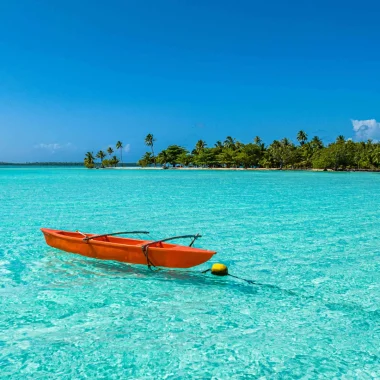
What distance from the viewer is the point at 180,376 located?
229 inches

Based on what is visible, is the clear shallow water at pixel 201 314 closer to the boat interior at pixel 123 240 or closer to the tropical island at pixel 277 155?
the boat interior at pixel 123 240

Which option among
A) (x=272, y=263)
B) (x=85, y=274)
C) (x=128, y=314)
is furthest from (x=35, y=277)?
(x=272, y=263)

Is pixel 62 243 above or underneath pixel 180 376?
above

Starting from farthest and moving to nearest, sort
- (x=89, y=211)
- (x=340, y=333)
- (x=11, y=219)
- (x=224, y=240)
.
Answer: (x=89, y=211) → (x=11, y=219) → (x=224, y=240) → (x=340, y=333)

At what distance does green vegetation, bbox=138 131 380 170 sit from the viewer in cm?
10875

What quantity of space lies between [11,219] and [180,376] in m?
18.4

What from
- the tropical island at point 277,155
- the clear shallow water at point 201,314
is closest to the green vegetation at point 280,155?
the tropical island at point 277,155

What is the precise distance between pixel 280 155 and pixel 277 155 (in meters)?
1.25

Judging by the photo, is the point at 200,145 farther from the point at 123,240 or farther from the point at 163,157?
the point at 123,240

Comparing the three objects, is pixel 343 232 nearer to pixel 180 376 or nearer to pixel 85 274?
pixel 85 274

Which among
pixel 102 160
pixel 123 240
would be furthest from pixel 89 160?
pixel 123 240

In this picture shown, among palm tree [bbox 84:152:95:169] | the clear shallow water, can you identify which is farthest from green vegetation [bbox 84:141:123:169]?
the clear shallow water

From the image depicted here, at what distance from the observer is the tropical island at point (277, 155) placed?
108812mm

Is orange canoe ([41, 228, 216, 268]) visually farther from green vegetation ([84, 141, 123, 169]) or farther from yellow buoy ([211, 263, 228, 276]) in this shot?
green vegetation ([84, 141, 123, 169])
